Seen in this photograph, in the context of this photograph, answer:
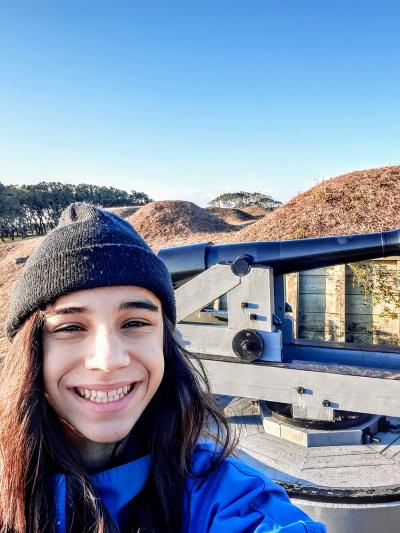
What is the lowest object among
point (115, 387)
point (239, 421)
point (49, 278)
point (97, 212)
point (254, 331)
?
point (239, 421)

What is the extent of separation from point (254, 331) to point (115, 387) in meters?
2.33

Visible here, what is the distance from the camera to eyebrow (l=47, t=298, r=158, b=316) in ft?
3.48

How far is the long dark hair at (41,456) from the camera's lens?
99 centimetres

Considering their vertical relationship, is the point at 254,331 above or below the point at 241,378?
above

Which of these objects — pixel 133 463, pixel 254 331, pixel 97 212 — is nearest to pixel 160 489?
pixel 133 463

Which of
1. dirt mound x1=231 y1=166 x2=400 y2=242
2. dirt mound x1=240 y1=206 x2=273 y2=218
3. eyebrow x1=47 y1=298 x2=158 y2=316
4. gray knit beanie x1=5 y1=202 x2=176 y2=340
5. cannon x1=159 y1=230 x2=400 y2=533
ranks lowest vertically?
cannon x1=159 y1=230 x2=400 y2=533

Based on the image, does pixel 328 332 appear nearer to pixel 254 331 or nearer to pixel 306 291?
pixel 306 291

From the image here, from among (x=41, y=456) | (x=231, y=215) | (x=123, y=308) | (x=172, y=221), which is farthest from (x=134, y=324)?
(x=231, y=215)

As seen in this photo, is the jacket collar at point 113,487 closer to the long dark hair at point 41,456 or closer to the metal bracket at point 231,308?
the long dark hair at point 41,456

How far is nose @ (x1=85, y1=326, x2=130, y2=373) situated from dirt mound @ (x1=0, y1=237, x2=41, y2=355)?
284 inches

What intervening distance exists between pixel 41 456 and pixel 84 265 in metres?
0.44

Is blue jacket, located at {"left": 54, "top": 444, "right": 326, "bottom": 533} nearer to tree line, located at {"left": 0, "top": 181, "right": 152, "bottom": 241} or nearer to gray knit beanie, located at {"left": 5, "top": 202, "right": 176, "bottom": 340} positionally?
gray knit beanie, located at {"left": 5, "top": 202, "right": 176, "bottom": 340}

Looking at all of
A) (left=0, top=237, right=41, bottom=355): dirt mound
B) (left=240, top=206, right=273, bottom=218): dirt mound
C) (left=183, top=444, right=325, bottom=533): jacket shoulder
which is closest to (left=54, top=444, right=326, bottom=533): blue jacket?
(left=183, top=444, right=325, bottom=533): jacket shoulder

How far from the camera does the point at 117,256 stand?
1131mm
